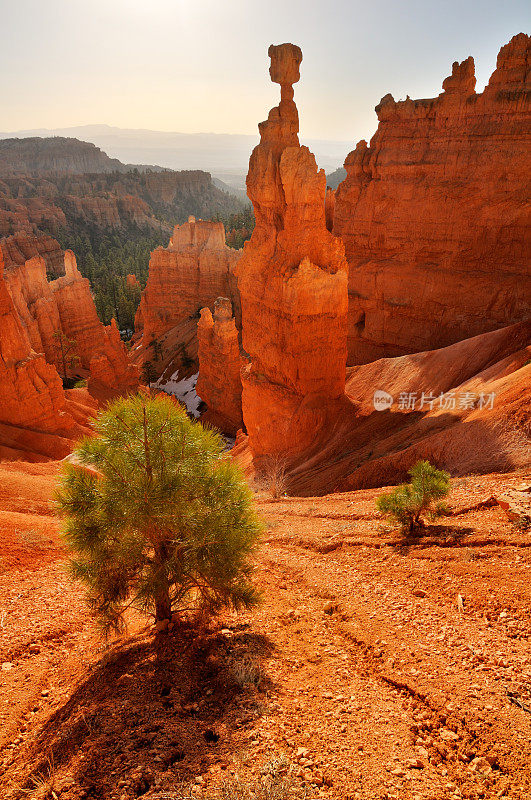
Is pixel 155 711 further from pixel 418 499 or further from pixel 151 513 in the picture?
pixel 418 499

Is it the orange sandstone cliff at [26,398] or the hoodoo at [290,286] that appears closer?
the hoodoo at [290,286]

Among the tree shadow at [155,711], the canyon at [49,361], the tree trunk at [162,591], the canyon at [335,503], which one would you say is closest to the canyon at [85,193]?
the canyon at [49,361]

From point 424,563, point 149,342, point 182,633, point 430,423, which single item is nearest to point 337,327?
point 430,423

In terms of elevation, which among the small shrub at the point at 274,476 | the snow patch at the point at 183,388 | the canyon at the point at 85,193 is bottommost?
the snow patch at the point at 183,388

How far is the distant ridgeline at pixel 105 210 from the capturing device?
68000mm

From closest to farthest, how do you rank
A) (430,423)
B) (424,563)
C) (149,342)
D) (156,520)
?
1. (156,520)
2. (424,563)
3. (430,423)
4. (149,342)

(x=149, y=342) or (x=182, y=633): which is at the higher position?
(x=182, y=633)

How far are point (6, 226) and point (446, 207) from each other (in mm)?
74551

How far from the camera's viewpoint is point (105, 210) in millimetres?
100938

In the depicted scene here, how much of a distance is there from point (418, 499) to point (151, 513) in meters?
4.72

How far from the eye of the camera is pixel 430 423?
14023 millimetres

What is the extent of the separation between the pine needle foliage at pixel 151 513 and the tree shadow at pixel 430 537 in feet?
10.8

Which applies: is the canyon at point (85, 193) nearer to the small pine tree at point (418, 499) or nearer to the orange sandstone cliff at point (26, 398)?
the orange sandstone cliff at point (26, 398)

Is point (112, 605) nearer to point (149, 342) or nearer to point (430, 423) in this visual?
point (430, 423)
